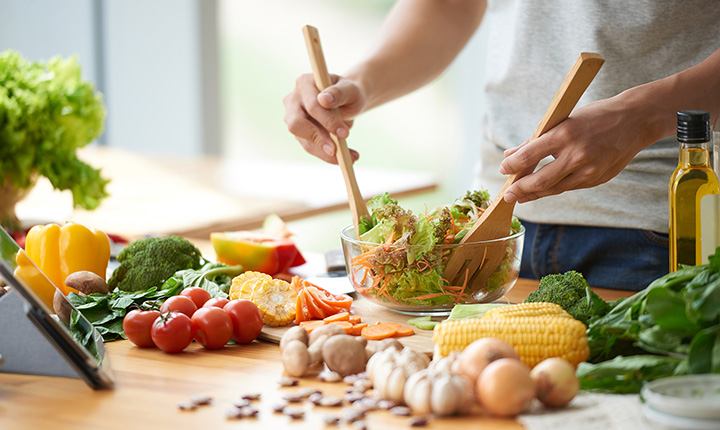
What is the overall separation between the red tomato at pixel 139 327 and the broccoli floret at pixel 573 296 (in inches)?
23.5

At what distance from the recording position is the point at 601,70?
1.64 m

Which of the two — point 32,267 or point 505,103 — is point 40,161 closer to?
point 32,267

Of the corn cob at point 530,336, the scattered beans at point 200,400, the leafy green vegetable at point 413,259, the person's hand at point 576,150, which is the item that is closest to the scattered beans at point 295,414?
the scattered beans at point 200,400

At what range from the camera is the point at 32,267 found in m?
1.14

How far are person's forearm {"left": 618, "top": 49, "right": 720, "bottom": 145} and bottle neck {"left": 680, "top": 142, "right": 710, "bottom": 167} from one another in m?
0.16

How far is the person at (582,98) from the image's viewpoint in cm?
153

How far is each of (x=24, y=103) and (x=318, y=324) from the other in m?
1.29

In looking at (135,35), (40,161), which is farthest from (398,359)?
(135,35)

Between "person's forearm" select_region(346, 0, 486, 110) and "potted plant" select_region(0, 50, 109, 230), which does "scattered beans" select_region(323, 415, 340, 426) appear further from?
"potted plant" select_region(0, 50, 109, 230)

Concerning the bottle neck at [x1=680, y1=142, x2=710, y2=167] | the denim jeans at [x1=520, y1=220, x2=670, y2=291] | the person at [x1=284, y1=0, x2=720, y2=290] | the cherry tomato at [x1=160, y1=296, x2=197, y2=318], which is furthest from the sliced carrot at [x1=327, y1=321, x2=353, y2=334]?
the denim jeans at [x1=520, y1=220, x2=670, y2=291]

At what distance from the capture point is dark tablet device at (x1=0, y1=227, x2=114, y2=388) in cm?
95

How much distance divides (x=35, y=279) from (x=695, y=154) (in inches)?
37.4

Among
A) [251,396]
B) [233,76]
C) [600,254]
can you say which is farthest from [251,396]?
[233,76]

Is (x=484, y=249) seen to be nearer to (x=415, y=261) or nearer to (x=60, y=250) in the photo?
(x=415, y=261)
